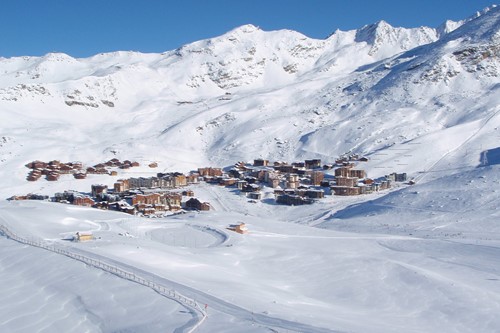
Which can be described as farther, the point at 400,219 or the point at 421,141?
the point at 421,141

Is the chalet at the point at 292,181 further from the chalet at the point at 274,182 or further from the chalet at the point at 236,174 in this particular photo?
the chalet at the point at 236,174

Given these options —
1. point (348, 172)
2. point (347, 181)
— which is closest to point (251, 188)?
point (347, 181)

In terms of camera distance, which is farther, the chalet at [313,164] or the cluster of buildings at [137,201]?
the chalet at [313,164]

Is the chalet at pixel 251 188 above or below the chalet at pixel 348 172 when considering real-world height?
below

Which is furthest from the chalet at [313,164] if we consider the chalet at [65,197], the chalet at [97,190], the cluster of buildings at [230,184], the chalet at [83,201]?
the chalet at [65,197]

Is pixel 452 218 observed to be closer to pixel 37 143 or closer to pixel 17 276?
pixel 17 276

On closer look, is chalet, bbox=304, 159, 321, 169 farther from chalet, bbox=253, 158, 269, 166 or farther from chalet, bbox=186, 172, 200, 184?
chalet, bbox=186, 172, 200, 184

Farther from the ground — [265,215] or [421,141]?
[421,141]

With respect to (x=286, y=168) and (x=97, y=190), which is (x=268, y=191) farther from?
(x=97, y=190)

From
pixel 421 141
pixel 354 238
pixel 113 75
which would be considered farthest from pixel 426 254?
pixel 113 75
